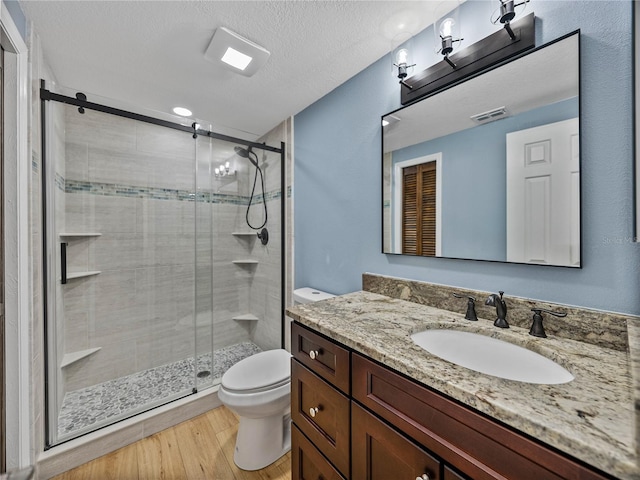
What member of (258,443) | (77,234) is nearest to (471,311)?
(258,443)

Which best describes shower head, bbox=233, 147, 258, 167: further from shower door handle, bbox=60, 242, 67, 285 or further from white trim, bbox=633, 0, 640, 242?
white trim, bbox=633, 0, 640, 242

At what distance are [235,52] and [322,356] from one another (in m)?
1.57

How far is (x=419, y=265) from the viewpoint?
1342mm

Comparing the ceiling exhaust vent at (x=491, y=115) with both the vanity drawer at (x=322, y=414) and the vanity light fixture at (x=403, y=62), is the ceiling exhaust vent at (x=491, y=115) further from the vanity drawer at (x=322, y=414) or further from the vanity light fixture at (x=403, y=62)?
the vanity drawer at (x=322, y=414)

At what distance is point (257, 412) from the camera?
1.40m

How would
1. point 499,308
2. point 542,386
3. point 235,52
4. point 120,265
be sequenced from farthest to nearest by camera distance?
1. point 120,265
2. point 235,52
3. point 499,308
4. point 542,386

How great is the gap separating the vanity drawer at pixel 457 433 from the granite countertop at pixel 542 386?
0.10 feet

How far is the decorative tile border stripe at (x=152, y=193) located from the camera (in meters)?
1.89

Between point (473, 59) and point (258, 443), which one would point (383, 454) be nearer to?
point (258, 443)

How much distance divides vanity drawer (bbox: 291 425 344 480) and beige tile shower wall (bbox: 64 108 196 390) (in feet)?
4.75

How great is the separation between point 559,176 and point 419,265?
0.64 m

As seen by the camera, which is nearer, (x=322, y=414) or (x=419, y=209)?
(x=322, y=414)

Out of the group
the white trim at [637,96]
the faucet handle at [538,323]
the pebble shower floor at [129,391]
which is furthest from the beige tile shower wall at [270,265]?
the white trim at [637,96]

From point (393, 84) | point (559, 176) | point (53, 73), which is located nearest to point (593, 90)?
point (559, 176)
